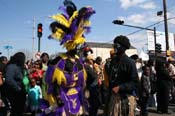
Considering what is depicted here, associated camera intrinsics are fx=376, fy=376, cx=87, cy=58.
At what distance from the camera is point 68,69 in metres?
5.30

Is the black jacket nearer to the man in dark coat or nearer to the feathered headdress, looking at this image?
the man in dark coat

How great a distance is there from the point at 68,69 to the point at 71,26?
25.1 inches

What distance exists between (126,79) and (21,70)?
4310mm

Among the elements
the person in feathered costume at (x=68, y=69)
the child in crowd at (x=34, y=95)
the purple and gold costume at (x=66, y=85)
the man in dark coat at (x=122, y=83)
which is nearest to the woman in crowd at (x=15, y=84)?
the child in crowd at (x=34, y=95)

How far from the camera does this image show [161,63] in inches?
468

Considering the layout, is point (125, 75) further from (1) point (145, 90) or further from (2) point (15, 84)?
(1) point (145, 90)

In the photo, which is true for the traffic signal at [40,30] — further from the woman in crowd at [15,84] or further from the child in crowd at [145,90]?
the woman in crowd at [15,84]

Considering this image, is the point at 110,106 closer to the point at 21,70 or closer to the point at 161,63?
the point at 21,70

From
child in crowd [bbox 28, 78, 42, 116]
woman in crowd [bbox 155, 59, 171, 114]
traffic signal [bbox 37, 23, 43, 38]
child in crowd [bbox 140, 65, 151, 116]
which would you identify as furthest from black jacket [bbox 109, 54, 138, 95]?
traffic signal [bbox 37, 23, 43, 38]

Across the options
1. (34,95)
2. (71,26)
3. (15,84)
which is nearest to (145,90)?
(34,95)

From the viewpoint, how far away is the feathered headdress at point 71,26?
5.39 meters

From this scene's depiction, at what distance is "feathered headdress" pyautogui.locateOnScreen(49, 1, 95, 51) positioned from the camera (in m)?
5.39

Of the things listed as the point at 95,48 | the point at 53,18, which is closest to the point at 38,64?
the point at 53,18

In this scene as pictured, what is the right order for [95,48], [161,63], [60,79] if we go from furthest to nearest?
1. [95,48]
2. [161,63]
3. [60,79]
